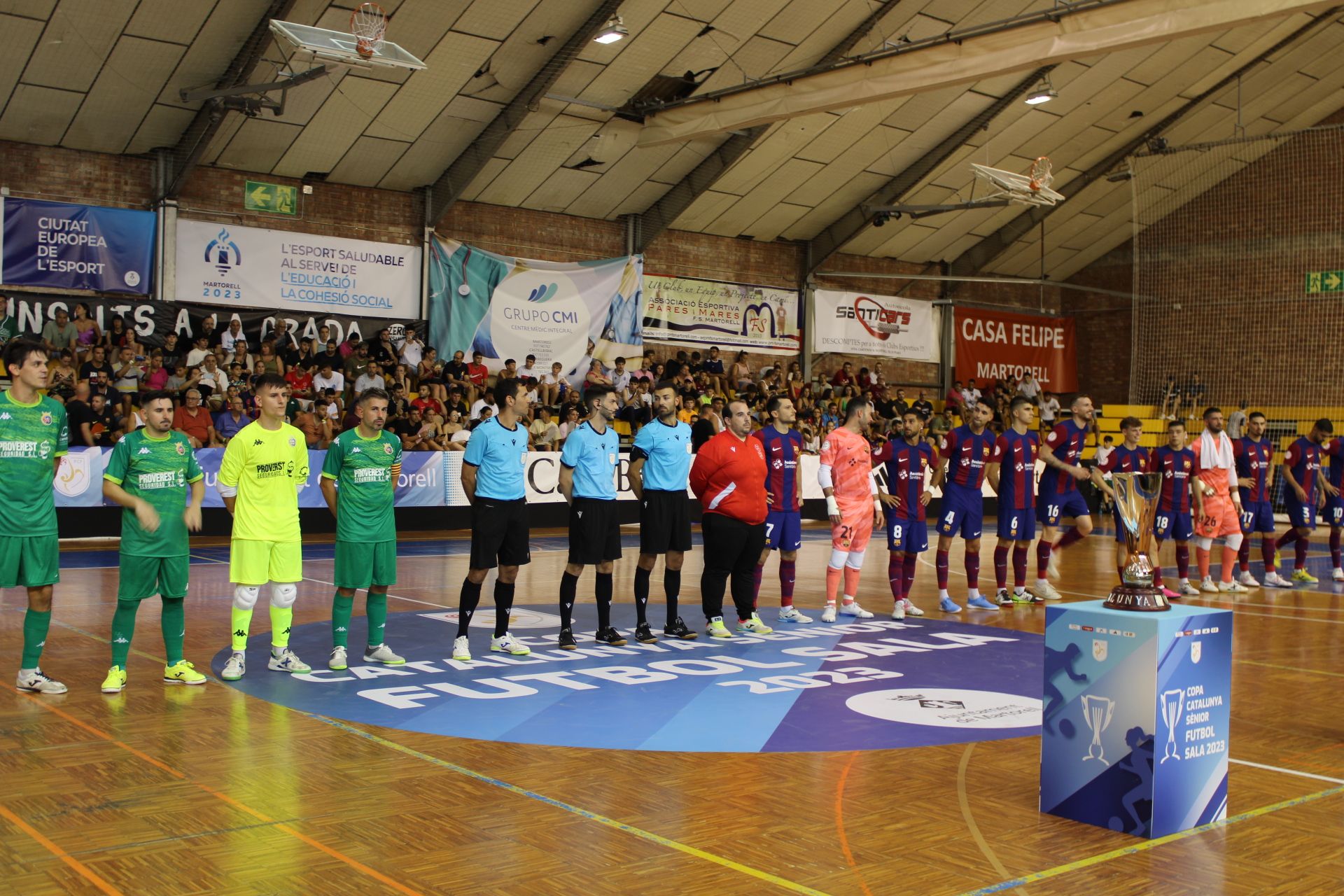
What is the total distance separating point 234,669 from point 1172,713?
5.55 meters

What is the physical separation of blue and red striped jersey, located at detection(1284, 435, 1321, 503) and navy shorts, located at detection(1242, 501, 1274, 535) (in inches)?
15.3

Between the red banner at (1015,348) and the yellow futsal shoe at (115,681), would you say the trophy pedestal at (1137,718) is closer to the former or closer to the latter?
the yellow futsal shoe at (115,681)

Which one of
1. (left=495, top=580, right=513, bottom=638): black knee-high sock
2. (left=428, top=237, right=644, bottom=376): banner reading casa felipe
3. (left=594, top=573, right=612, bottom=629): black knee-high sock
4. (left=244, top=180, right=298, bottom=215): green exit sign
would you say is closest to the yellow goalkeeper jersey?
(left=495, top=580, right=513, bottom=638): black knee-high sock

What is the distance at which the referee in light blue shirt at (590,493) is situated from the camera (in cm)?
898

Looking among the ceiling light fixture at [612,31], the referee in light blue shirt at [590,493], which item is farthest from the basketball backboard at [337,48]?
the referee in light blue shirt at [590,493]

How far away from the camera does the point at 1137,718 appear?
4.79m

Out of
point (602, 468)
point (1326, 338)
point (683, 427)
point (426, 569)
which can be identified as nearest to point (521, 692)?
point (602, 468)

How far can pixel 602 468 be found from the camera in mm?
9039

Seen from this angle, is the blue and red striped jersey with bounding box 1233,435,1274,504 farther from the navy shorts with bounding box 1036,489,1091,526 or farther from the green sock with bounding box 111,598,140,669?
the green sock with bounding box 111,598,140,669

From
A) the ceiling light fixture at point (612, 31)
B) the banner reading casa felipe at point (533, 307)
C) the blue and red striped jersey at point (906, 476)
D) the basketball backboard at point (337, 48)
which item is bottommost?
the blue and red striped jersey at point (906, 476)

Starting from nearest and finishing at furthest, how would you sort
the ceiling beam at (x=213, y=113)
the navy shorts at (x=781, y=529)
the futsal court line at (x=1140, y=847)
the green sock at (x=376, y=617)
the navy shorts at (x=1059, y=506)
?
the futsal court line at (x=1140, y=847), the green sock at (x=376, y=617), the navy shorts at (x=781, y=529), the navy shorts at (x=1059, y=506), the ceiling beam at (x=213, y=113)

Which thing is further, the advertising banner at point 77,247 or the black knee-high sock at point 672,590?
the advertising banner at point 77,247

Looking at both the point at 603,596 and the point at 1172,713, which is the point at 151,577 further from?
the point at 1172,713

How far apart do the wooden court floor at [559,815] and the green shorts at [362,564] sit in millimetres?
1175
